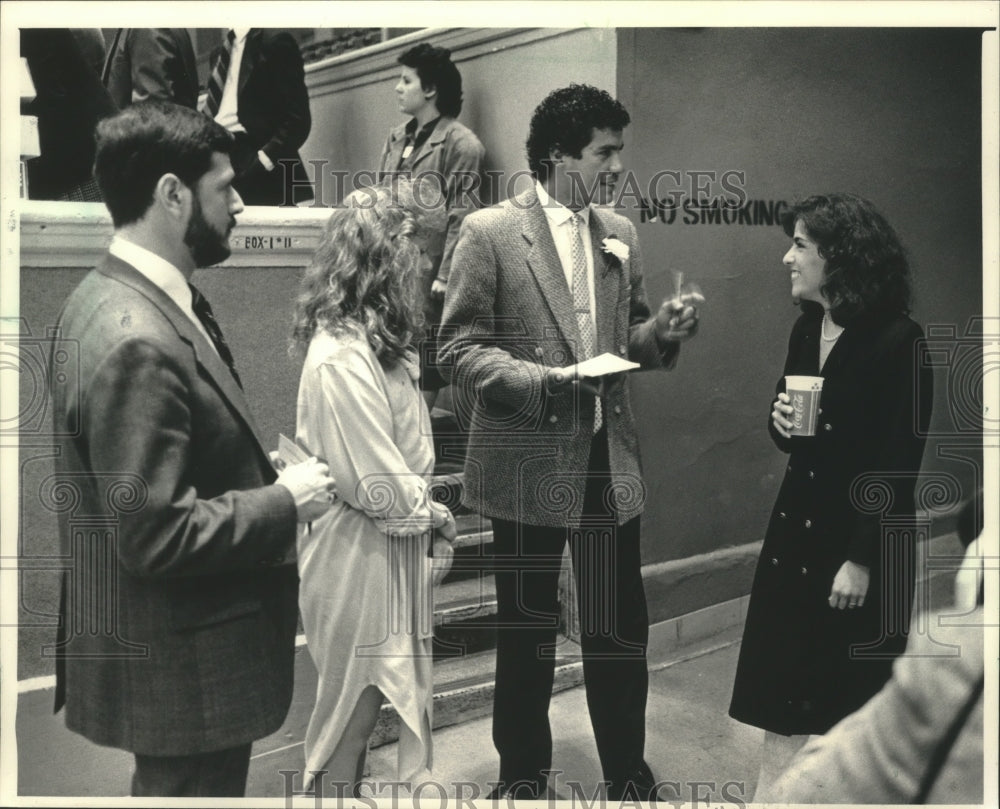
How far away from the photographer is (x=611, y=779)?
3.03m

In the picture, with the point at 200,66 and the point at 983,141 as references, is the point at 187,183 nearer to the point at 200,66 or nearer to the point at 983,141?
the point at 200,66

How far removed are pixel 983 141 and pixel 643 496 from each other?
141 centimetres

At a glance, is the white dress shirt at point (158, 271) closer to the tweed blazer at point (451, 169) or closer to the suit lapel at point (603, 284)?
the tweed blazer at point (451, 169)

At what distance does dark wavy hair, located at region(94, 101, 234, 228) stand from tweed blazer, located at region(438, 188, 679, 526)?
0.74 metres

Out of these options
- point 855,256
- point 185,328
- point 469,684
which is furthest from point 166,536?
point 855,256

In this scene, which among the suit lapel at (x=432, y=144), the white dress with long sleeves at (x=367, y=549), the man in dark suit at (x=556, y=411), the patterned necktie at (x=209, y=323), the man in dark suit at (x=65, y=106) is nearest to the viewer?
the patterned necktie at (x=209, y=323)

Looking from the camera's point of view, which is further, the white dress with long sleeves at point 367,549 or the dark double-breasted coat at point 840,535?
the dark double-breasted coat at point 840,535

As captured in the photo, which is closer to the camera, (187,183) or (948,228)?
(187,183)

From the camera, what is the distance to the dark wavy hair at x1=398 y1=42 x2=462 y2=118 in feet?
9.86

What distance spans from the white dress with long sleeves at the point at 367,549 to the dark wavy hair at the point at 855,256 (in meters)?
1.13

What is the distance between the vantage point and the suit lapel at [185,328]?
233 centimetres

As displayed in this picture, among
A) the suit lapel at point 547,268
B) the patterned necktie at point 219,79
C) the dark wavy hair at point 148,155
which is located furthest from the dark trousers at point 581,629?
the patterned necktie at point 219,79

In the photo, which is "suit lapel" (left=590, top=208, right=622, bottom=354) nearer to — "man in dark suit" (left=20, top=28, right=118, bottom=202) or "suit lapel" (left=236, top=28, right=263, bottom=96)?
"suit lapel" (left=236, top=28, right=263, bottom=96)

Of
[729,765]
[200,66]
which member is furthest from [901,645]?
[200,66]
